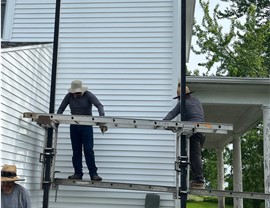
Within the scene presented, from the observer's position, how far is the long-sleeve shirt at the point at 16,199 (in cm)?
471

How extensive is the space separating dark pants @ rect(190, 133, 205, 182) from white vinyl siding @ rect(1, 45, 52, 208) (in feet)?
7.95

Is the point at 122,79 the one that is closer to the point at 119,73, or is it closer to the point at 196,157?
the point at 119,73

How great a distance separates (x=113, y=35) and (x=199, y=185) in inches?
A: 134

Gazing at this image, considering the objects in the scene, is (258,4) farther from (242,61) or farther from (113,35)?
(113,35)

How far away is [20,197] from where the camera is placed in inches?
188

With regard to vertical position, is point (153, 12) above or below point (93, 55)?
above

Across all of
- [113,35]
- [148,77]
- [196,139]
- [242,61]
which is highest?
[242,61]

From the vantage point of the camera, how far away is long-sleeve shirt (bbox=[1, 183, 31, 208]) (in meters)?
4.71

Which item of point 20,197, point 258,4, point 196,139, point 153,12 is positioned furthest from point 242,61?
point 20,197

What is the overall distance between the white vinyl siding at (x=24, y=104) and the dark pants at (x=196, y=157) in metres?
2.42

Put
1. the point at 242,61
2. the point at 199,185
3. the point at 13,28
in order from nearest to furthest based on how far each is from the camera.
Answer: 1. the point at 199,185
2. the point at 13,28
3. the point at 242,61

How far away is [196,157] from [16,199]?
2.44 metres

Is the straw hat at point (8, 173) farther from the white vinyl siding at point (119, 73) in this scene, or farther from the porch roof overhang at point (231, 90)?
the porch roof overhang at point (231, 90)

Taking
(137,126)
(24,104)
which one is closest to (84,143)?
(24,104)
